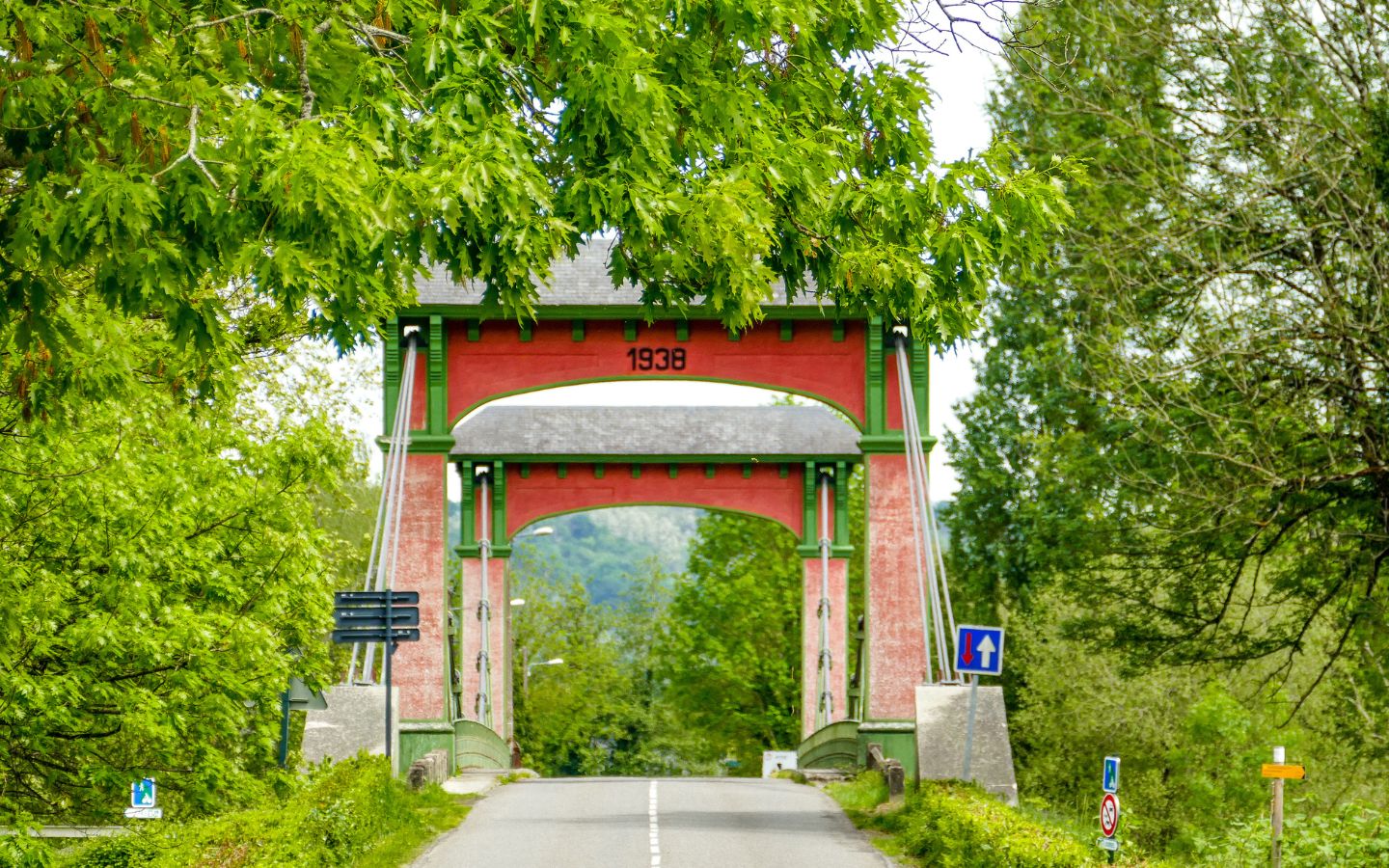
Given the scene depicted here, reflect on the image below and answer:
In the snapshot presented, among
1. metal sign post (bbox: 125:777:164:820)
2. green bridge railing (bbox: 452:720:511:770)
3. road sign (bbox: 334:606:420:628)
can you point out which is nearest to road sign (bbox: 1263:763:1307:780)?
road sign (bbox: 334:606:420:628)

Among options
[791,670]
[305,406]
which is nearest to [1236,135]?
[305,406]

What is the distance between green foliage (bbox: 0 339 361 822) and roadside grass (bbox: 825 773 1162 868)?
635cm

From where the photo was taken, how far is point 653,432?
2794 cm

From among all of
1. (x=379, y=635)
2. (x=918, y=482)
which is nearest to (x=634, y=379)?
(x=918, y=482)

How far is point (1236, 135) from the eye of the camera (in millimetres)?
17578

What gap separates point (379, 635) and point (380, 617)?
0.18m

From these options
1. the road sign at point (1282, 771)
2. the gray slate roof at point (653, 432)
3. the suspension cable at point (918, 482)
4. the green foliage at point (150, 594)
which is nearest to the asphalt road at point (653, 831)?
the suspension cable at point (918, 482)

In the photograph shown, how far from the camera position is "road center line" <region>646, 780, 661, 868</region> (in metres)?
12.9

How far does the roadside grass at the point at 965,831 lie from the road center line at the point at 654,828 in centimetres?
192

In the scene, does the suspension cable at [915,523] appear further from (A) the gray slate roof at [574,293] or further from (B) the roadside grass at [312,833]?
(B) the roadside grass at [312,833]

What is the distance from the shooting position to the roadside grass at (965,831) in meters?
10.0

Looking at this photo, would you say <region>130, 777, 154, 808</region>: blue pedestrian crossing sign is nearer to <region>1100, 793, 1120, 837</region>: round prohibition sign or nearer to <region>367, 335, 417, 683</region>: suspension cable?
<region>367, 335, 417, 683</region>: suspension cable

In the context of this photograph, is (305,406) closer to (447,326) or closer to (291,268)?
(447,326)

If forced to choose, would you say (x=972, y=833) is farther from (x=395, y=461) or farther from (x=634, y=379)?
(x=634, y=379)
